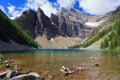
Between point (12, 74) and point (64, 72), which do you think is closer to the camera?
point (12, 74)

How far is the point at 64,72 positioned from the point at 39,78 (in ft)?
24.5

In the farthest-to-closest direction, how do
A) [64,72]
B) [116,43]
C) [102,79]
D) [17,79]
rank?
[116,43]
[64,72]
[102,79]
[17,79]

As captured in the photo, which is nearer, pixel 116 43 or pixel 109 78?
pixel 109 78

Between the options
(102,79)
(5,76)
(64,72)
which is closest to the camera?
(5,76)

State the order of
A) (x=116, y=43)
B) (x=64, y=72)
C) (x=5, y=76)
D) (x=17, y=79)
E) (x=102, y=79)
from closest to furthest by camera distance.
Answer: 1. (x=17, y=79)
2. (x=5, y=76)
3. (x=102, y=79)
4. (x=64, y=72)
5. (x=116, y=43)

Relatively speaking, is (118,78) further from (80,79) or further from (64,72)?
(64,72)

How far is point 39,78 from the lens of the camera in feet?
116

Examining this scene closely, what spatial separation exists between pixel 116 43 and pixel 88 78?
519 feet

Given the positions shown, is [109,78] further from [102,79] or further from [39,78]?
[39,78]

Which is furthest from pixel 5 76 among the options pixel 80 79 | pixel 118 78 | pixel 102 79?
pixel 118 78

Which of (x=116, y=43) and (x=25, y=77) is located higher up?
(x=116, y=43)

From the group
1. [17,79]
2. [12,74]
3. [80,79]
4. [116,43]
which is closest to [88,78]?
[80,79]

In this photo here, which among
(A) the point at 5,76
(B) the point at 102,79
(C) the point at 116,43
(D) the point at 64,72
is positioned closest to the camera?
(A) the point at 5,76

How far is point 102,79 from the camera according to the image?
120 feet
